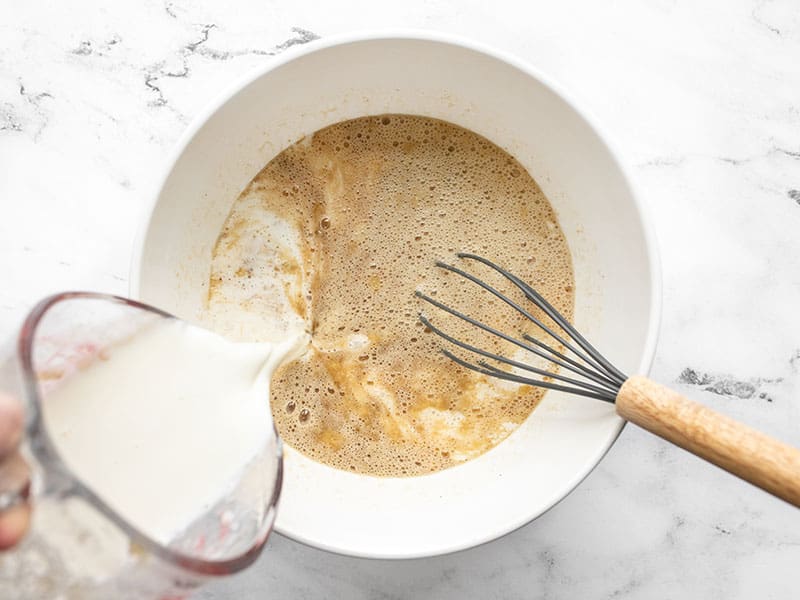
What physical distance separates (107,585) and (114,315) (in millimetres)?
288

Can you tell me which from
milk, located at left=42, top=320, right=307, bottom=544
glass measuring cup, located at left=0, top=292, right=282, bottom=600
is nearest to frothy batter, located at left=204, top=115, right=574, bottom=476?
milk, located at left=42, top=320, right=307, bottom=544

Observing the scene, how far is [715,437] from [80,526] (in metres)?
0.65

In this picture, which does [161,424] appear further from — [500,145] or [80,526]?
[500,145]

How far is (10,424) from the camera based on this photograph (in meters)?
0.64

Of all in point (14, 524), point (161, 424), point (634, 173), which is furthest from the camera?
point (634, 173)

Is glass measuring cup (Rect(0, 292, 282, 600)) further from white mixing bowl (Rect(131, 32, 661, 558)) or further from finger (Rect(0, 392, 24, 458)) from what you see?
white mixing bowl (Rect(131, 32, 661, 558))

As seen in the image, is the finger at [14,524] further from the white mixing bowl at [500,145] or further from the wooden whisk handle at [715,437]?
the wooden whisk handle at [715,437]

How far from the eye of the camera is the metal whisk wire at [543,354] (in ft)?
3.45

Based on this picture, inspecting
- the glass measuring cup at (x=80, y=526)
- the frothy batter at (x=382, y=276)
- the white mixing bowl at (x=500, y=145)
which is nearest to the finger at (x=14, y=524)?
the glass measuring cup at (x=80, y=526)

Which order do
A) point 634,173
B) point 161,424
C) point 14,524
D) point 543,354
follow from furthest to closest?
1. point 634,173
2. point 543,354
3. point 161,424
4. point 14,524

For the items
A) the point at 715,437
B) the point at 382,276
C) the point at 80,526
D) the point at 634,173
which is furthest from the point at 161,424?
the point at 634,173

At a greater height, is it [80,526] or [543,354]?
[80,526]

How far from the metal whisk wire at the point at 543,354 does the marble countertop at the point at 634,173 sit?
0.56 feet

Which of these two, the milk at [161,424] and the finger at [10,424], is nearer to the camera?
the finger at [10,424]
